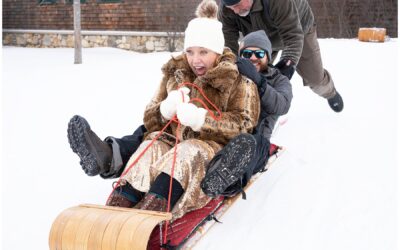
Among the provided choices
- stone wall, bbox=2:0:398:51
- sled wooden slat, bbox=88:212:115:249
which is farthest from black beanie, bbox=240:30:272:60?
stone wall, bbox=2:0:398:51

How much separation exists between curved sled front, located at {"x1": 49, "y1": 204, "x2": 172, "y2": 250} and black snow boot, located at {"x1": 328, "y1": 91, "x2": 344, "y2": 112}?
336 cm

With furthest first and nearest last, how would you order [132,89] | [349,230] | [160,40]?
[160,40]
[132,89]
[349,230]

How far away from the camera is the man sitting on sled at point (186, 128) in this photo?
244 cm

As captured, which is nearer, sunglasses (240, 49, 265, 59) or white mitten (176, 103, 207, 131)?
white mitten (176, 103, 207, 131)

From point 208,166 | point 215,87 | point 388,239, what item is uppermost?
point 215,87

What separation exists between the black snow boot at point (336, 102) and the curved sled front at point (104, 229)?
3.36 meters

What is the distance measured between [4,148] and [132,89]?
9.61 ft

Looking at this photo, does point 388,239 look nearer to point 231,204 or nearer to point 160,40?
point 231,204

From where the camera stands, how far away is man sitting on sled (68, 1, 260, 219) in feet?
7.99

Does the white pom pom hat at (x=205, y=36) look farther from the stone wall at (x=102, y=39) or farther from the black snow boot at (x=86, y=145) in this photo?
the stone wall at (x=102, y=39)

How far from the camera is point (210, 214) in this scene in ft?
8.46

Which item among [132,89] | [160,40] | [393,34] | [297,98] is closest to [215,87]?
[297,98]

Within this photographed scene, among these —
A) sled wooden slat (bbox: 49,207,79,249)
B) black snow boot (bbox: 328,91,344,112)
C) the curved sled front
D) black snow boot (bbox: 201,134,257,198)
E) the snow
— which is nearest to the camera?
the curved sled front

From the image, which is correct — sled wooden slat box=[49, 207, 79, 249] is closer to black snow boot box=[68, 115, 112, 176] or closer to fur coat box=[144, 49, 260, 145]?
black snow boot box=[68, 115, 112, 176]
